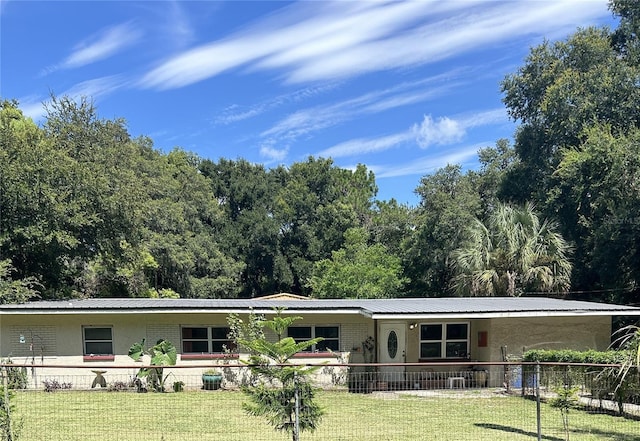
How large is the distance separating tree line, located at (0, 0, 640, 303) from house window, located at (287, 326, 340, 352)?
21.6 feet

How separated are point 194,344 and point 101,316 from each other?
128 inches

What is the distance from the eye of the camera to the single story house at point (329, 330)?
56.2ft

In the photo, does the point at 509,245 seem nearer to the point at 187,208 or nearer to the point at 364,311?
the point at 364,311

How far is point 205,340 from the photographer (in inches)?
720

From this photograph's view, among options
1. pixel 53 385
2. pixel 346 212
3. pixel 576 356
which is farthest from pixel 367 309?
pixel 346 212

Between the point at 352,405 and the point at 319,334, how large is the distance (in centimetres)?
486

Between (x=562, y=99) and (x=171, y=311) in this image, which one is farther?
(x=562, y=99)

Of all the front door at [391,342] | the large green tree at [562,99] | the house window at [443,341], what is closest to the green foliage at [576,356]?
the house window at [443,341]

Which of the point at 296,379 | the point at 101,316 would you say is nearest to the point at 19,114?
the point at 101,316

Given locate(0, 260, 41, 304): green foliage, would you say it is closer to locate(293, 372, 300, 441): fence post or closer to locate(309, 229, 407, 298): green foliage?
locate(293, 372, 300, 441): fence post

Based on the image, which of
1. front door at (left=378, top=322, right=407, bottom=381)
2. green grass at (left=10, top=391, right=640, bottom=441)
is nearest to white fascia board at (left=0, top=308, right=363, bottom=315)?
front door at (left=378, top=322, right=407, bottom=381)

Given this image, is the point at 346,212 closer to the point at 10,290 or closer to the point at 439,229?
the point at 439,229

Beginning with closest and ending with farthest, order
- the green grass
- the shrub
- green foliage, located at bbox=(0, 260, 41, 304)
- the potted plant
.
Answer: the green grass < the shrub < the potted plant < green foliage, located at bbox=(0, 260, 41, 304)

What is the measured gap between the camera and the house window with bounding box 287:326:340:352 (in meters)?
18.6
